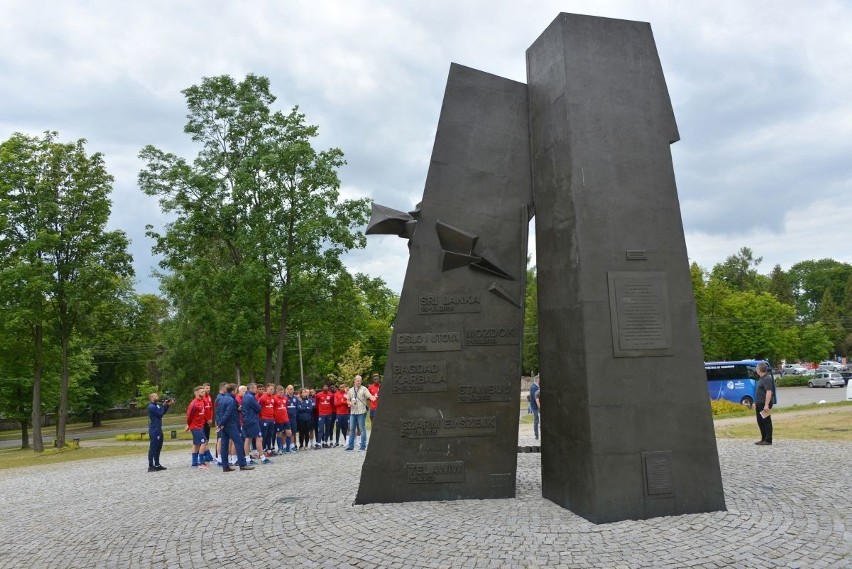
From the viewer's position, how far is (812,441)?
44.0ft

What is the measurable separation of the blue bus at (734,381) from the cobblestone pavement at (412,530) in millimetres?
25975

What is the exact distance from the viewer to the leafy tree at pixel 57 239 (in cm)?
2381

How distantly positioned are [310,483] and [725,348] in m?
58.0

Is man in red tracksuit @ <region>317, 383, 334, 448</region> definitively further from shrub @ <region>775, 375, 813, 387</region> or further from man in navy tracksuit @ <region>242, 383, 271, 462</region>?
shrub @ <region>775, 375, 813, 387</region>

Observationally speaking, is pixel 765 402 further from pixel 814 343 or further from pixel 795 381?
pixel 814 343

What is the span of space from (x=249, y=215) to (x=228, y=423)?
17102 mm

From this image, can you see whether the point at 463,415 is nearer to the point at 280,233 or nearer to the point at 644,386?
the point at 644,386

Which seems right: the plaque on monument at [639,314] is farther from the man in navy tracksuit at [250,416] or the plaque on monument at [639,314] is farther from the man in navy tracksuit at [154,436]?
the man in navy tracksuit at [154,436]

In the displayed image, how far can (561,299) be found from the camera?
7.53 meters

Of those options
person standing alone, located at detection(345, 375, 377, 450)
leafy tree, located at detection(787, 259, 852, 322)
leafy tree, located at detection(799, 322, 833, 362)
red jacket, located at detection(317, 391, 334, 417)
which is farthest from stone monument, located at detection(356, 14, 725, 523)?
leafy tree, located at detection(787, 259, 852, 322)

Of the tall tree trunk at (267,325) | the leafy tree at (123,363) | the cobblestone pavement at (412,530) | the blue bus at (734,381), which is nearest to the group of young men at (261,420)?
the cobblestone pavement at (412,530)

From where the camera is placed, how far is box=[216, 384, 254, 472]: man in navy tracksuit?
11914mm

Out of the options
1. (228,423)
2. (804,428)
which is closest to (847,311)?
(804,428)

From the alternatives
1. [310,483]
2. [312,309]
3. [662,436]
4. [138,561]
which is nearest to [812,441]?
[662,436]
